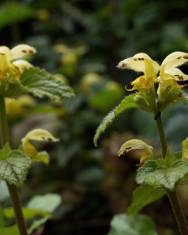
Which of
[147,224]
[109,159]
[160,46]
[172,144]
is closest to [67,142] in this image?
[109,159]

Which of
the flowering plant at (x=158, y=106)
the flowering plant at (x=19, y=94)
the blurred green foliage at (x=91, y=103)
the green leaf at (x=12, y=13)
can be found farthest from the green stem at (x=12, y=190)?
the green leaf at (x=12, y=13)

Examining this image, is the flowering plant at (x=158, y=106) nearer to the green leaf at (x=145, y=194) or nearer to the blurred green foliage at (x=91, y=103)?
the green leaf at (x=145, y=194)

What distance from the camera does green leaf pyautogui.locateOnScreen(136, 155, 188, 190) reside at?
56 cm

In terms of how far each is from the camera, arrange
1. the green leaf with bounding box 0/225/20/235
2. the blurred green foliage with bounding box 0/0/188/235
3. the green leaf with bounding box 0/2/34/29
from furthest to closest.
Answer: the green leaf with bounding box 0/2/34/29
the blurred green foliage with bounding box 0/0/188/235
the green leaf with bounding box 0/225/20/235

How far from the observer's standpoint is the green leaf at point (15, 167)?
605 mm

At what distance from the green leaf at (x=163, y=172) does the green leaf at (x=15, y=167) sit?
117 millimetres

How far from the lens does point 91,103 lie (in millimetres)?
1576

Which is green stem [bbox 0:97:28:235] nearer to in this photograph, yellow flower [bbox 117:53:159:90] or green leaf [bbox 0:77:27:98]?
green leaf [bbox 0:77:27:98]

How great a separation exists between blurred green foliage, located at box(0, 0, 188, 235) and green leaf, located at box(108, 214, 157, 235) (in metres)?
0.43

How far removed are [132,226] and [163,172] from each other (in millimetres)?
265

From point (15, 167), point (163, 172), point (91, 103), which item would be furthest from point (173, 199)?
point (91, 103)

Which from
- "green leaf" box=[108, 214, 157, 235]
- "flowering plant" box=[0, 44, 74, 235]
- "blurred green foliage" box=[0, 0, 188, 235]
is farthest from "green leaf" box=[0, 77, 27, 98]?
"blurred green foliage" box=[0, 0, 188, 235]

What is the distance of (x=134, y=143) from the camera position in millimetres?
642

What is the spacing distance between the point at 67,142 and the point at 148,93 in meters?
0.93
